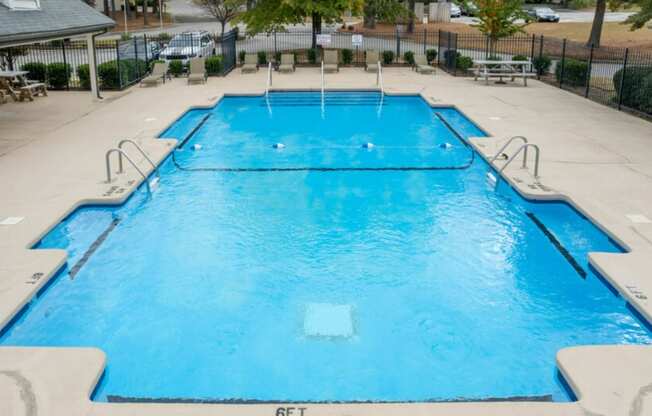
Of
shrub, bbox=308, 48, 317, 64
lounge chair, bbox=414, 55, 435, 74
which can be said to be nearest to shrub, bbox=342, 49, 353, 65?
shrub, bbox=308, 48, 317, 64

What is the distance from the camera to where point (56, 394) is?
552cm

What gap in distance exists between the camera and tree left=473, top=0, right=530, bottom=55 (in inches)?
952

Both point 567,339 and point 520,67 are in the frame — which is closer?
point 567,339

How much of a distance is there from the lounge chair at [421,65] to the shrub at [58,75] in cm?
Answer: 1364

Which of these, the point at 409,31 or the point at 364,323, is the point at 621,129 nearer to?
the point at 364,323

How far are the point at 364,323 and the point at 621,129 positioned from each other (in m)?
11.3

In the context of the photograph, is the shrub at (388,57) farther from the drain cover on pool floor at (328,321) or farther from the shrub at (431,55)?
the drain cover on pool floor at (328,321)

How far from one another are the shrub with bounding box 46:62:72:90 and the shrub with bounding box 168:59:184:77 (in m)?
4.27

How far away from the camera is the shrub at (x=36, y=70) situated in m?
22.2

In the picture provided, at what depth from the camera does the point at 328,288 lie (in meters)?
8.30

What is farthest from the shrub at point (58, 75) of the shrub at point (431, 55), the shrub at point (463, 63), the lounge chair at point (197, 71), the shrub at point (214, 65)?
the shrub at point (431, 55)

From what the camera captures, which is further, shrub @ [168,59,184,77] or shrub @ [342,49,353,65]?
shrub @ [342,49,353,65]

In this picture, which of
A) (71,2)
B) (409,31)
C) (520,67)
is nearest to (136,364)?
(71,2)

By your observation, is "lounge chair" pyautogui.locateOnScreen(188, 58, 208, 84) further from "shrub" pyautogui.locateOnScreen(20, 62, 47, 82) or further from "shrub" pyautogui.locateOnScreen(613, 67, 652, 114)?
"shrub" pyautogui.locateOnScreen(613, 67, 652, 114)
